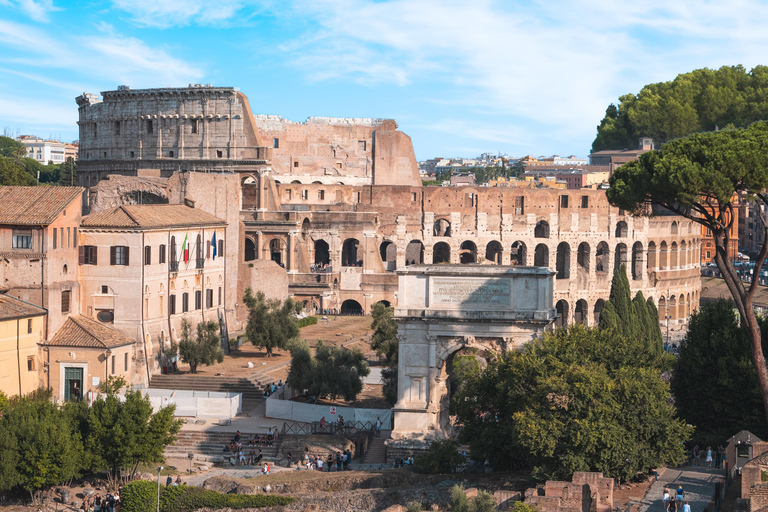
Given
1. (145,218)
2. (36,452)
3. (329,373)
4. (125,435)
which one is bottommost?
(36,452)

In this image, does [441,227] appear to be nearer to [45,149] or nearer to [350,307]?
[350,307]

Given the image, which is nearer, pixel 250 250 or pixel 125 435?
pixel 125 435

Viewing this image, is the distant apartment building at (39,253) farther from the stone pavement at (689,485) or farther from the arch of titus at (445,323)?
the stone pavement at (689,485)

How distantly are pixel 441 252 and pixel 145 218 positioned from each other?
3763cm

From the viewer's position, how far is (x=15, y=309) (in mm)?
39781

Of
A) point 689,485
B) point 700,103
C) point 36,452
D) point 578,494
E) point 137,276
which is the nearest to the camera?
point 578,494

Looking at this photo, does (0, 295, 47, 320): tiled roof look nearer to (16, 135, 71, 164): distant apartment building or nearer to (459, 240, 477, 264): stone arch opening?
(459, 240, 477, 264): stone arch opening

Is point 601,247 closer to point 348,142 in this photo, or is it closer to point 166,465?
point 348,142

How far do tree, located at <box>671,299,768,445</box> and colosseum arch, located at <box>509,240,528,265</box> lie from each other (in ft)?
142

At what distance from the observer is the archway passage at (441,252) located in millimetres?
78463

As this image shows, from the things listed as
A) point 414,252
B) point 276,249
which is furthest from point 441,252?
point 276,249

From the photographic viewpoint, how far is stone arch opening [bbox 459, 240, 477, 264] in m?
79.5

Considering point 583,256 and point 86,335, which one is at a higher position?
point 583,256

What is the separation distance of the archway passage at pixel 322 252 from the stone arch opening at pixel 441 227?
735cm
